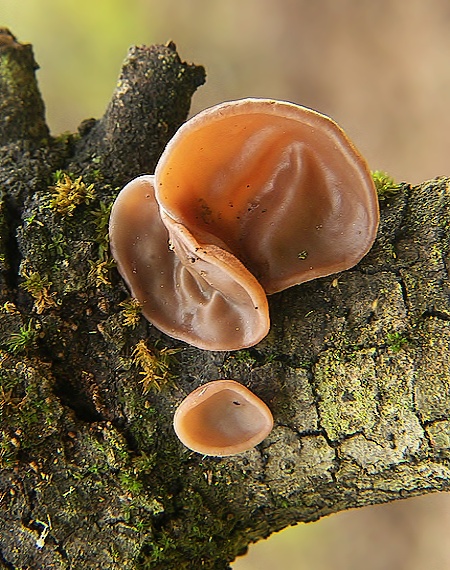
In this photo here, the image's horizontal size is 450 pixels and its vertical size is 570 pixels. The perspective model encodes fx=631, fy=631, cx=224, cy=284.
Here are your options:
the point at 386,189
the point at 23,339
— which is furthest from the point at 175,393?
the point at 386,189

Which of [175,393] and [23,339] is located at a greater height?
[23,339]

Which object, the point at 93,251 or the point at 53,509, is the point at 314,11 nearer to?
the point at 93,251

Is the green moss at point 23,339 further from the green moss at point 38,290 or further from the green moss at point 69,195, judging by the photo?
the green moss at point 69,195

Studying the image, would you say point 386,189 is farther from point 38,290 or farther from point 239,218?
point 38,290

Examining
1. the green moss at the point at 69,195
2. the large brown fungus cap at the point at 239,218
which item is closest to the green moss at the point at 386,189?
the large brown fungus cap at the point at 239,218

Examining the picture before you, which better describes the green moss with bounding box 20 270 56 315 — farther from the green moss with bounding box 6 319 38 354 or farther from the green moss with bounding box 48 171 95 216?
the green moss with bounding box 48 171 95 216

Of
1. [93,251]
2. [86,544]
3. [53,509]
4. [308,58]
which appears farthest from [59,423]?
[308,58]
